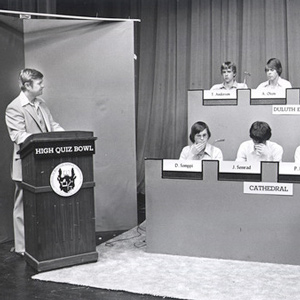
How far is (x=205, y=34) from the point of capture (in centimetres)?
622

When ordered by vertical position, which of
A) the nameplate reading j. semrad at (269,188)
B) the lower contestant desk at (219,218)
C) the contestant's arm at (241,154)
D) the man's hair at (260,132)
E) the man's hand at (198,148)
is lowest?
the lower contestant desk at (219,218)

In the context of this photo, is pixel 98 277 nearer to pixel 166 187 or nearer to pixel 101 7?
pixel 166 187

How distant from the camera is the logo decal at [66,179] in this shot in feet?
11.1

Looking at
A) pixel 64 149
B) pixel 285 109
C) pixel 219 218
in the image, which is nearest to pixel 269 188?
pixel 219 218

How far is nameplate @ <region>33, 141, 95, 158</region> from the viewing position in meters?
3.33

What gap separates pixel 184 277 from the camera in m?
3.16

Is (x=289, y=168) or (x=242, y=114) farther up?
(x=242, y=114)

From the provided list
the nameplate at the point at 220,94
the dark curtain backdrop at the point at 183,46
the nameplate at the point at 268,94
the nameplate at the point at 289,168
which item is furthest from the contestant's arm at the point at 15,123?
the dark curtain backdrop at the point at 183,46

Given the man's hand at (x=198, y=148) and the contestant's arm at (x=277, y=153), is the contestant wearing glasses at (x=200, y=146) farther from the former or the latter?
the contestant's arm at (x=277, y=153)

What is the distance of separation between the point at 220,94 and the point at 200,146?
672 millimetres

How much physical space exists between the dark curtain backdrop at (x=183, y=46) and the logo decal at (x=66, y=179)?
2836 millimetres

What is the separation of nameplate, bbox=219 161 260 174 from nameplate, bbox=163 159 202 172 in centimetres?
16

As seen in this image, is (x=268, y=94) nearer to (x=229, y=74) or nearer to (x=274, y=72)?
(x=274, y=72)

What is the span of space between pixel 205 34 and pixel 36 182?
3539mm
